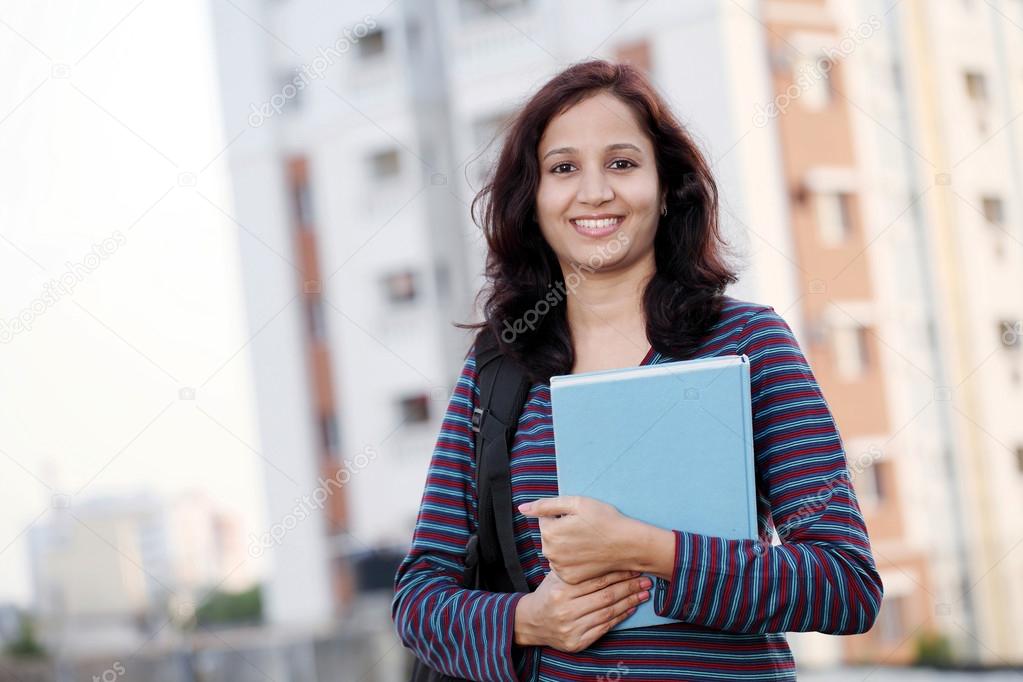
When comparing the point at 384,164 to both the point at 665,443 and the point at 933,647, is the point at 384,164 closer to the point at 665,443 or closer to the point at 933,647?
the point at 933,647

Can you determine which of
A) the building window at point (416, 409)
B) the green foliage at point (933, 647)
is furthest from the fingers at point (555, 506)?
the building window at point (416, 409)

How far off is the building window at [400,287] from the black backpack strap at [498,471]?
16318 millimetres

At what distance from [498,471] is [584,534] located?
0.23 meters

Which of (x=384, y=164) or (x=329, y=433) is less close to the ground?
(x=384, y=164)

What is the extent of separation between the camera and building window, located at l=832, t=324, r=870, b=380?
15062mm

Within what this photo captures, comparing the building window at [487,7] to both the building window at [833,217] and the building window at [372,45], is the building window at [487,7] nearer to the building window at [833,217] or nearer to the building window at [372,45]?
the building window at [372,45]

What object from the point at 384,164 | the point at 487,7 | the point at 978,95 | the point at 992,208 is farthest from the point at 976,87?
the point at 384,164

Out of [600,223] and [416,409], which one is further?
[416,409]

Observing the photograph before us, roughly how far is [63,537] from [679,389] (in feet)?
37.4

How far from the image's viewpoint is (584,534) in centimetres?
140

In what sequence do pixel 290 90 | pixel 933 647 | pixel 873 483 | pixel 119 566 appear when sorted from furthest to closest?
pixel 290 90 < pixel 873 483 < pixel 119 566 < pixel 933 647


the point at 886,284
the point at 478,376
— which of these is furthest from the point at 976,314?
the point at 478,376

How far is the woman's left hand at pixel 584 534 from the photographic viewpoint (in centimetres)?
140

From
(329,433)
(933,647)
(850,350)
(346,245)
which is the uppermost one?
(346,245)
